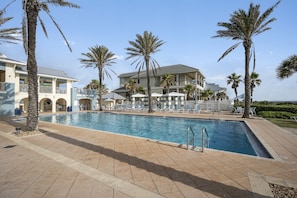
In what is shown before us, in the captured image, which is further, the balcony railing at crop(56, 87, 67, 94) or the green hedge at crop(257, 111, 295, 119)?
the balcony railing at crop(56, 87, 67, 94)

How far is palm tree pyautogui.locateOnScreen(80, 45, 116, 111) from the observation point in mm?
27547

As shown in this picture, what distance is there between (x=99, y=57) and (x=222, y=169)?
2717cm

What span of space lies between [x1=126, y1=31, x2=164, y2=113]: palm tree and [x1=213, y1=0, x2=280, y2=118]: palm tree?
9142 millimetres

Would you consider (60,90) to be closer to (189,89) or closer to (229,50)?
(189,89)

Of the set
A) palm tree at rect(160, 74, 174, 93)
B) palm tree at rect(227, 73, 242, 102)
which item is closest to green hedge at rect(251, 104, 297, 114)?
palm tree at rect(160, 74, 174, 93)

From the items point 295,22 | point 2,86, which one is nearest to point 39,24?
point 2,86

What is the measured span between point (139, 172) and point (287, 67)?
23.4m

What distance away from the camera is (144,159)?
15.9 feet

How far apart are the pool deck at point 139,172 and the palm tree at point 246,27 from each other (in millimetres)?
12218

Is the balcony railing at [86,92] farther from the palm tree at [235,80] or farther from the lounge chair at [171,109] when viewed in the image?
the palm tree at [235,80]

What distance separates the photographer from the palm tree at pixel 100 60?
2755cm

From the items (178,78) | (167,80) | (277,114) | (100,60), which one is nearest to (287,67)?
(277,114)

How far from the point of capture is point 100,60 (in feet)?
91.1

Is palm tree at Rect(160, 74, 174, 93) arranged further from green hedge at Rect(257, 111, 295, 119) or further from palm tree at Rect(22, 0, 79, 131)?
palm tree at Rect(22, 0, 79, 131)
